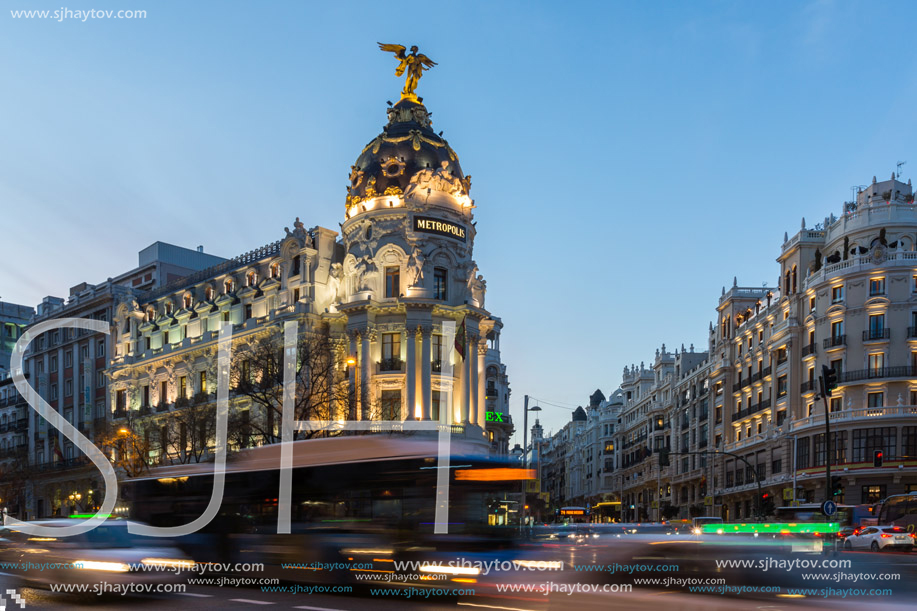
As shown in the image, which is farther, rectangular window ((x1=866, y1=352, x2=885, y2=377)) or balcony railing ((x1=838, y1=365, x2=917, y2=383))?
rectangular window ((x1=866, y1=352, x2=885, y2=377))

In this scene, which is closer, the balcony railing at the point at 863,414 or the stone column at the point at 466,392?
the balcony railing at the point at 863,414

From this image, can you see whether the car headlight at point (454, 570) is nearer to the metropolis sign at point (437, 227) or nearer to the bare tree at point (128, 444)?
the bare tree at point (128, 444)

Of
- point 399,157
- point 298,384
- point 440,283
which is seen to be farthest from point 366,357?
point 399,157

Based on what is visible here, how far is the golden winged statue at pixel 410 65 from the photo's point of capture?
69.2m

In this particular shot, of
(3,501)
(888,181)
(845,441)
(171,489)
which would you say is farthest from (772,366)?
(3,501)

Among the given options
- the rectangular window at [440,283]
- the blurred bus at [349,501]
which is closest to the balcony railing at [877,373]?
the rectangular window at [440,283]

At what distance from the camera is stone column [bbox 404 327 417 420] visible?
200 feet

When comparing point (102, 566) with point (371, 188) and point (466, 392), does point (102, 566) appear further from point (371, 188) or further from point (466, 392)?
point (371, 188)

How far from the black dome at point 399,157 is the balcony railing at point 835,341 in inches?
1141

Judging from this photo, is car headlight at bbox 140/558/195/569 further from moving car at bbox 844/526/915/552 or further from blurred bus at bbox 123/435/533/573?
moving car at bbox 844/526/915/552

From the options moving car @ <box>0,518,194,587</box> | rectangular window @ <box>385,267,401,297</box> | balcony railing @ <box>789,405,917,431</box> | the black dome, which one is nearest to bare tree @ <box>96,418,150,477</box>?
rectangular window @ <box>385,267,401,297</box>

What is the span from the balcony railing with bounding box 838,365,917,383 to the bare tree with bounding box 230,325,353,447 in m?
34.8

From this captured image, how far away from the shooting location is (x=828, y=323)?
2594 inches

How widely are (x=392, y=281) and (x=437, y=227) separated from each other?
4.95 m
